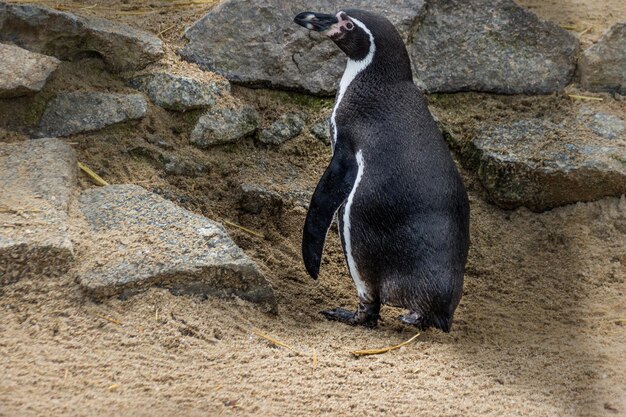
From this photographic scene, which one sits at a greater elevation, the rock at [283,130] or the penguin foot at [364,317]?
the rock at [283,130]

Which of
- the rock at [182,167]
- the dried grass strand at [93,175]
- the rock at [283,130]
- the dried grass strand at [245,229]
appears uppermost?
the rock at [283,130]

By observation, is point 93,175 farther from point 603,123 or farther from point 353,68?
point 603,123

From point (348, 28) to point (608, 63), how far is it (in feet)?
5.55

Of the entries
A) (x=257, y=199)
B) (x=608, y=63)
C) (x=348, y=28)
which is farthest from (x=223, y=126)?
(x=608, y=63)

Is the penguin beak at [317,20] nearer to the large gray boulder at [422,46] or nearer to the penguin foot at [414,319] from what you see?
the large gray boulder at [422,46]

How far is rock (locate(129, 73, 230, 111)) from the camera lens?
4.25 m

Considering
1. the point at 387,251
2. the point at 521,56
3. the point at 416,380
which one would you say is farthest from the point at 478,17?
the point at 416,380

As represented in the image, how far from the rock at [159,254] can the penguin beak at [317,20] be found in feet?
3.33

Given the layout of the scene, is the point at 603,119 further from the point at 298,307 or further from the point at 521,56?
the point at 298,307

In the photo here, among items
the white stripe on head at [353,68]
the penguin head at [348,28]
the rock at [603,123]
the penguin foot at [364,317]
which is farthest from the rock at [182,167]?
the rock at [603,123]

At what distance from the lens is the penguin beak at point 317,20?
12.2 ft

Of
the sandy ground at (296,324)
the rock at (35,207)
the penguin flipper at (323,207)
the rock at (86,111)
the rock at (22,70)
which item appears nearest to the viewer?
the sandy ground at (296,324)

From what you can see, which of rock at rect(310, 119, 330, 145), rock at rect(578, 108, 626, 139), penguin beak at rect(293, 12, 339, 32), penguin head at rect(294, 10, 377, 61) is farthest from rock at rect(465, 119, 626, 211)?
penguin beak at rect(293, 12, 339, 32)

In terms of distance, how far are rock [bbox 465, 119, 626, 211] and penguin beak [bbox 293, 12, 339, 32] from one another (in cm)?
113
